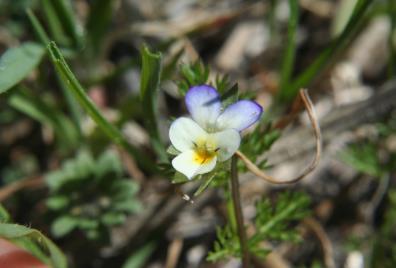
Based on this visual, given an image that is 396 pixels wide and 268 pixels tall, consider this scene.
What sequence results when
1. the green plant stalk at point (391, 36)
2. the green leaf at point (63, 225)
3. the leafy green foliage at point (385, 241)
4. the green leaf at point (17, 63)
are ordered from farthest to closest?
the green plant stalk at point (391, 36), the leafy green foliage at point (385, 241), the green leaf at point (63, 225), the green leaf at point (17, 63)

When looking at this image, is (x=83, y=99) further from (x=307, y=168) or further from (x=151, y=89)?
(x=307, y=168)

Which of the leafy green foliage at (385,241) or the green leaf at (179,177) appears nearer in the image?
the green leaf at (179,177)

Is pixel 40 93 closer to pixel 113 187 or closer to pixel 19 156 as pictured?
pixel 19 156

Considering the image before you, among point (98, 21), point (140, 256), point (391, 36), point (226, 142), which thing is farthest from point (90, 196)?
point (391, 36)

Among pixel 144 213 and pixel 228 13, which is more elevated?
pixel 228 13

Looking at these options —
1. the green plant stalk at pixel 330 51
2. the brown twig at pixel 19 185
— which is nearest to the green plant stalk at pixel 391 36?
the green plant stalk at pixel 330 51

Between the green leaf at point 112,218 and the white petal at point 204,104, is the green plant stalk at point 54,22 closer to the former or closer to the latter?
the green leaf at point 112,218

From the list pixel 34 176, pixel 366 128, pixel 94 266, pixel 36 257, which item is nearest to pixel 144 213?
pixel 94 266
